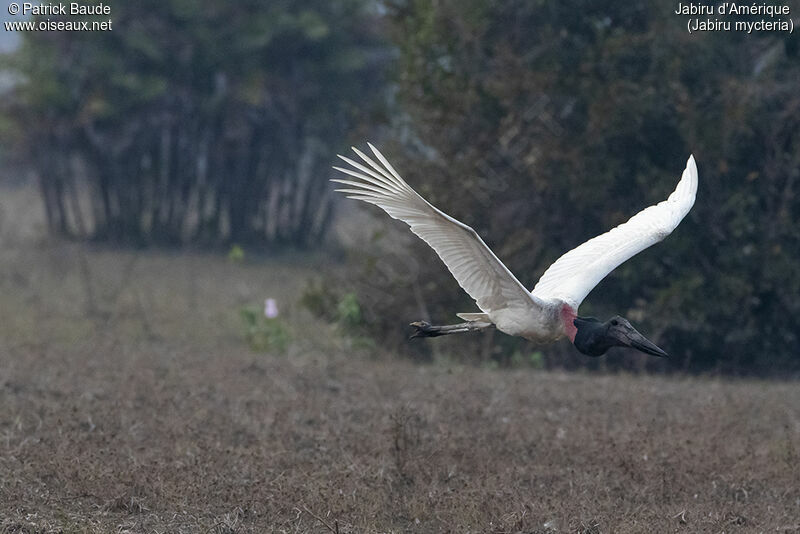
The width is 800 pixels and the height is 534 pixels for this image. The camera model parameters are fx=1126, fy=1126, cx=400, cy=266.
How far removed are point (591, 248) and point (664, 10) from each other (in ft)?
17.8

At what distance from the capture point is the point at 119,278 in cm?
1800

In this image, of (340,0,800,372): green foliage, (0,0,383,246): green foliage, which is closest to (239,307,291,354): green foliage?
(340,0,800,372): green foliage

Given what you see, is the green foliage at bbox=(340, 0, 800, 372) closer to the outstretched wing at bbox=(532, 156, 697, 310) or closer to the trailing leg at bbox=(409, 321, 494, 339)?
the outstretched wing at bbox=(532, 156, 697, 310)

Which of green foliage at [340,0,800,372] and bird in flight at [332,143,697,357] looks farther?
green foliage at [340,0,800,372]

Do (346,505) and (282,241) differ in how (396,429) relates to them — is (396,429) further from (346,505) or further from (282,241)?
(282,241)

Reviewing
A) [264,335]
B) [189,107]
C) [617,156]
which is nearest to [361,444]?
[264,335]

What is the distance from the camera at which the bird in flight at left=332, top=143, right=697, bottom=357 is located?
19.9 ft

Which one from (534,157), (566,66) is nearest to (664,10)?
(566,66)

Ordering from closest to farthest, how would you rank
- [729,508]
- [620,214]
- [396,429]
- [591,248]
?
[729,508], [396,429], [591,248], [620,214]

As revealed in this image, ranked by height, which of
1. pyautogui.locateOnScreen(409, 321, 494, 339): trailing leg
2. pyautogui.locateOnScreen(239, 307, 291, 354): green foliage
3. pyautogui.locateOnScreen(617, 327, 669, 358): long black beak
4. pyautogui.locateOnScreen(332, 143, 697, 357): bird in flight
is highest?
pyautogui.locateOnScreen(332, 143, 697, 357): bird in flight

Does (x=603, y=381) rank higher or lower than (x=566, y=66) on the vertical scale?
lower

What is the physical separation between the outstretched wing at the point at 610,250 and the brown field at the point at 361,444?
3.69 ft

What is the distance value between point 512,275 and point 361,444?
2.04 m

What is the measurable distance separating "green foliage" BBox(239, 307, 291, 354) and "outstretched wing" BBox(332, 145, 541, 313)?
5.89 m
